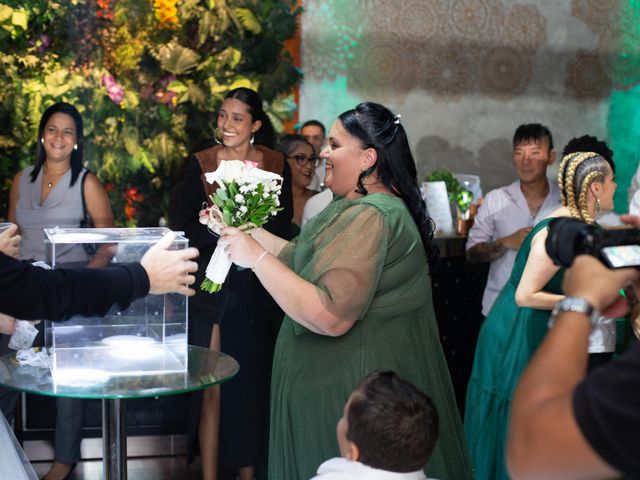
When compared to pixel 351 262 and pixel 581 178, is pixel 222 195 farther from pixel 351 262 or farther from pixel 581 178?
pixel 581 178

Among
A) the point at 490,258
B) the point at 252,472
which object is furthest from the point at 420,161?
the point at 252,472

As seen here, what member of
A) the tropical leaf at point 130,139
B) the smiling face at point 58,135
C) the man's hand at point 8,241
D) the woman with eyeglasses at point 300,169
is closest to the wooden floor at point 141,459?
the woman with eyeglasses at point 300,169

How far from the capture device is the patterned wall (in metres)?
7.79

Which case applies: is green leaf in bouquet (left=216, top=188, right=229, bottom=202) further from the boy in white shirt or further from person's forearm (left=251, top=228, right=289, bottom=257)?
the boy in white shirt

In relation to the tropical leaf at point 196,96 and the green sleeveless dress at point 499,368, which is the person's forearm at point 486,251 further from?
the tropical leaf at point 196,96

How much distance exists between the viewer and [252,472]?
16.0 feet

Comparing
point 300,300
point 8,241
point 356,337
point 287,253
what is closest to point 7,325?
point 8,241

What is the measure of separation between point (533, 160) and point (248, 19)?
2.50 meters

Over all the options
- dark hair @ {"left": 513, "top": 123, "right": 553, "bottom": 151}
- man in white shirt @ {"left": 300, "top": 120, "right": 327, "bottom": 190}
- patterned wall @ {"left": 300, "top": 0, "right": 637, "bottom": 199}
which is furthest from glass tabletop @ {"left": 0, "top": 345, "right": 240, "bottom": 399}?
patterned wall @ {"left": 300, "top": 0, "right": 637, "bottom": 199}

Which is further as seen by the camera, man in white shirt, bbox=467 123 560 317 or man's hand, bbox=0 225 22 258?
man in white shirt, bbox=467 123 560 317

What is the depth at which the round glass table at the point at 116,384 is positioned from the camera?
2713 mm

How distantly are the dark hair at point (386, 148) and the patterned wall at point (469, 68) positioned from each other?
15.2 feet

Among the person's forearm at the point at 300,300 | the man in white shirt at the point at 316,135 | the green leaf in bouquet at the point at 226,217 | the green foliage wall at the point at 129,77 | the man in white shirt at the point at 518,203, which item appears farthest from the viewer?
the man in white shirt at the point at 316,135

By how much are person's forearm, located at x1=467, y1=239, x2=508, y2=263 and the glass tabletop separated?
8.51ft
